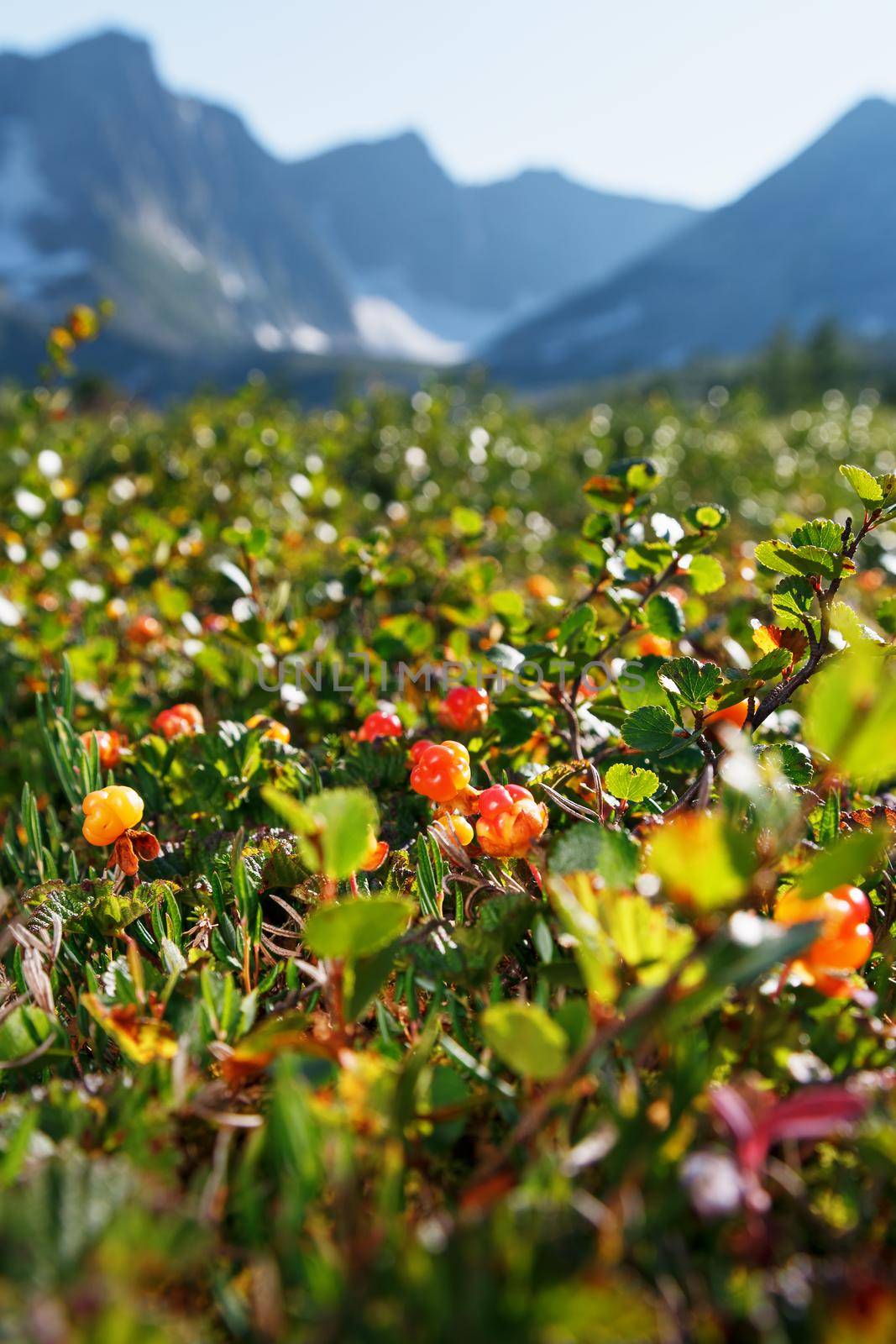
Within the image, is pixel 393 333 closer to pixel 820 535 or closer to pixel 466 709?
pixel 466 709

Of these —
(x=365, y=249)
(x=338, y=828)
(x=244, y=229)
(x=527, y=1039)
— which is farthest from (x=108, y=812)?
(x=365, y=249)

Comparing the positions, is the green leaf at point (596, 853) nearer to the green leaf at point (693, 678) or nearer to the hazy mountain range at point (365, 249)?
the green leaf at point (693, 678)

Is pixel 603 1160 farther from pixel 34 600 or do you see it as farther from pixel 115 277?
pixel 115 277

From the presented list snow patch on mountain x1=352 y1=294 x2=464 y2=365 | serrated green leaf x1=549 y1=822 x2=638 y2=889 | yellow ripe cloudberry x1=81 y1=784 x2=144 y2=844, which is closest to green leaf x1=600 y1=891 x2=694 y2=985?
serrated green leaf x1=549 y1=822 x2=638 y2=889

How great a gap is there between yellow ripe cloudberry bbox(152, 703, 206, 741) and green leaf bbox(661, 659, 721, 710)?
0.78m

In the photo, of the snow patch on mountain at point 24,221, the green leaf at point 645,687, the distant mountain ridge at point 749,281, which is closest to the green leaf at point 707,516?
the green leaf at point 645,687

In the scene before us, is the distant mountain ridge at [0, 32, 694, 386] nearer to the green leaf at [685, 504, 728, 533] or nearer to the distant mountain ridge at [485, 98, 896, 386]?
the distant mountain ridge at [485, 98, 896, 386]

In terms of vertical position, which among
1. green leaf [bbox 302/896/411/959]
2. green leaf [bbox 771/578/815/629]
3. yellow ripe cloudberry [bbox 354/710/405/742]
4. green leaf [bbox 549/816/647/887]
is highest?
green leaf [bbox 302/896/411/959]

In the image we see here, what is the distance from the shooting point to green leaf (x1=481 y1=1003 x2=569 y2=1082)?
0.54 meters

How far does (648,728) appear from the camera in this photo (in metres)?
1.01

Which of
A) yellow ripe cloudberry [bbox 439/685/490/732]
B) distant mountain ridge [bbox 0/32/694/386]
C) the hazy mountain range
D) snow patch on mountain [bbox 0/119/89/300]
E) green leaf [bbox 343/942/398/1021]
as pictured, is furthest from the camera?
distant mountain ridge [bbox 0/32/694/386]

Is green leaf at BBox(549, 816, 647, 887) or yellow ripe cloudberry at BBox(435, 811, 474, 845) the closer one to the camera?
green leaf at BBox(549, 816, 647, 887)

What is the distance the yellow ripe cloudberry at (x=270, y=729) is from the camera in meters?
1.34

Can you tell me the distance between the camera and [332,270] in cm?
11725
